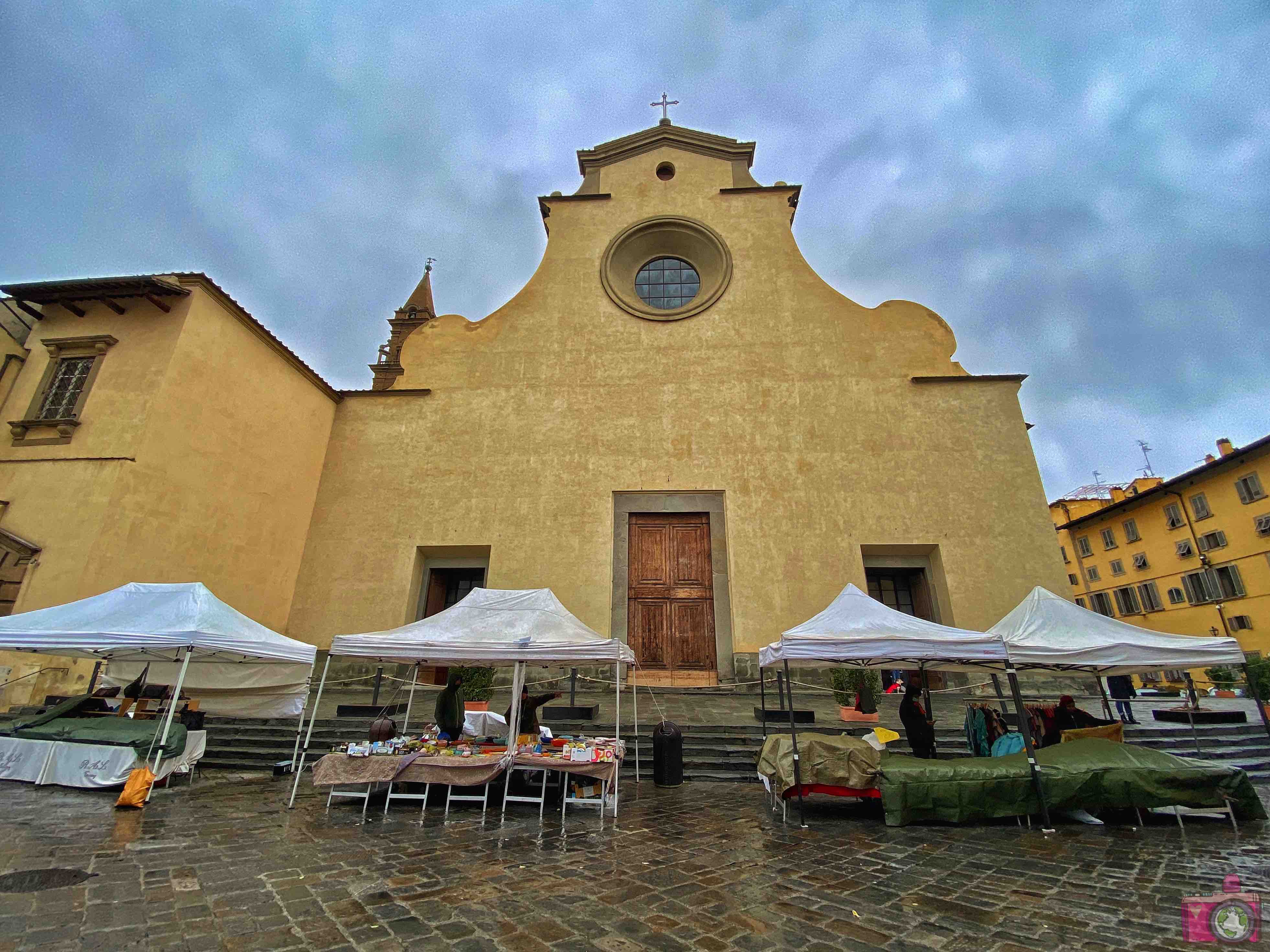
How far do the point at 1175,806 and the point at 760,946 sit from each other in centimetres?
510

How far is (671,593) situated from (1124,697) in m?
8.65

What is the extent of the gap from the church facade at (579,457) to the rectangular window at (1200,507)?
1944cm

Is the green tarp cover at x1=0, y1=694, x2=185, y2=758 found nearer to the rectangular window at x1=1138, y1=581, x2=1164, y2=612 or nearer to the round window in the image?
the round window

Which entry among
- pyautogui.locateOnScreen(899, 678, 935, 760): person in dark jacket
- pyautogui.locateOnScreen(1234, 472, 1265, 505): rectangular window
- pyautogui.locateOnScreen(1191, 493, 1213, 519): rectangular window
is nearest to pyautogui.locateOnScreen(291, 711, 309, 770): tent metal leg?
pyautogui.locateOnScreen(899, 678, 935, 760): person in dark jacket

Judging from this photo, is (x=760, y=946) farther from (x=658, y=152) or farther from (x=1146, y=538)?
(x=1146, y=538)

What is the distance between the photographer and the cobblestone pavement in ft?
9.79

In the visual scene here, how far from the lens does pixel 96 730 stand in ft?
22.4

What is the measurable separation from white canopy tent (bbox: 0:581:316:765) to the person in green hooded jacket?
5.80 ft

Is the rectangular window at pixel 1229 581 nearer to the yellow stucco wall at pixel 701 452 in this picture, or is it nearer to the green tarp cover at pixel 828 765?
the yellow stucco wall at pixel 701 452

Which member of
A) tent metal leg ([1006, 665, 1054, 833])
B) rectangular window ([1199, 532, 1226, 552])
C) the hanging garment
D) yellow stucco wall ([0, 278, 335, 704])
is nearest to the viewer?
tent metal leg ([1006, 665, 1054, 833])

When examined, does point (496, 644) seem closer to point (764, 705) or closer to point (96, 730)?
point (764, 705)

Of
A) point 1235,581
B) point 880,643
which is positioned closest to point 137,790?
point 880,643

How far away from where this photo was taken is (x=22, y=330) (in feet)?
39.4

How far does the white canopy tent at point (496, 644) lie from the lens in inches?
248
